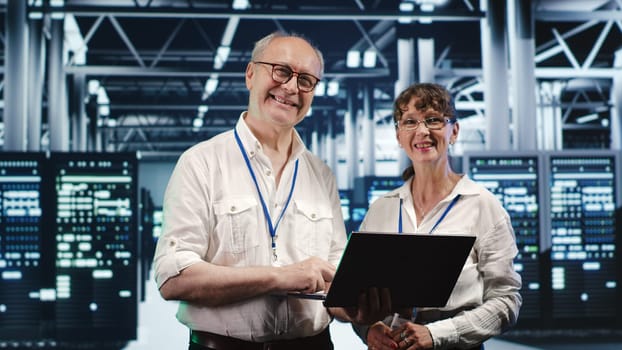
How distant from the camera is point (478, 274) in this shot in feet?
7.73

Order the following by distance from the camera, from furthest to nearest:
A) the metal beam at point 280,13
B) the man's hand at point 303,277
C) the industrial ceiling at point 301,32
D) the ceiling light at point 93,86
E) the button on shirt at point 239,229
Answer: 1. the ceiling light at point 93,86
2. the industrial ceiling at point 301,32
3. the metal beam at point 280,13
4. the button on shirt at point 239,229
5. the man's hand at point 303,277

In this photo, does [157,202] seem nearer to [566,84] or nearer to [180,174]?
[566,84]

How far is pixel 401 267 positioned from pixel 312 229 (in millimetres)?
323

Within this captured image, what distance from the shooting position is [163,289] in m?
1.93

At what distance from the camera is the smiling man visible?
6.24 feet

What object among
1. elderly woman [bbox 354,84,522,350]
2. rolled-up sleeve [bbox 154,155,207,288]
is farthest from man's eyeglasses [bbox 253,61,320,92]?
elderly woman [bbox 354,84,522,350]

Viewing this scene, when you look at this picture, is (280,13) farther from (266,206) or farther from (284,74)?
(266,206)

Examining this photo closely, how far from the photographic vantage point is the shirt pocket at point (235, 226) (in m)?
2.04

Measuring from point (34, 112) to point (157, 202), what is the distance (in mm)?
23530

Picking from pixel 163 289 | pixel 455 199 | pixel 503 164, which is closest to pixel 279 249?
pixel 163 289

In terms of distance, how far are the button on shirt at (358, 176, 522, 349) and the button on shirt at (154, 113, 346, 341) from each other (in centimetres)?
42

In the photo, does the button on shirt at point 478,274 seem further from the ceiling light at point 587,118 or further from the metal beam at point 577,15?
the ceiling light at point 587,118

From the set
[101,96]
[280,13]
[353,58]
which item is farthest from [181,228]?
[101,96]

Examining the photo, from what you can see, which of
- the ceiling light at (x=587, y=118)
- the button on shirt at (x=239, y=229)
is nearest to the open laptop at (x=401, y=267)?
the button on shirt at (x=239, y=229)
